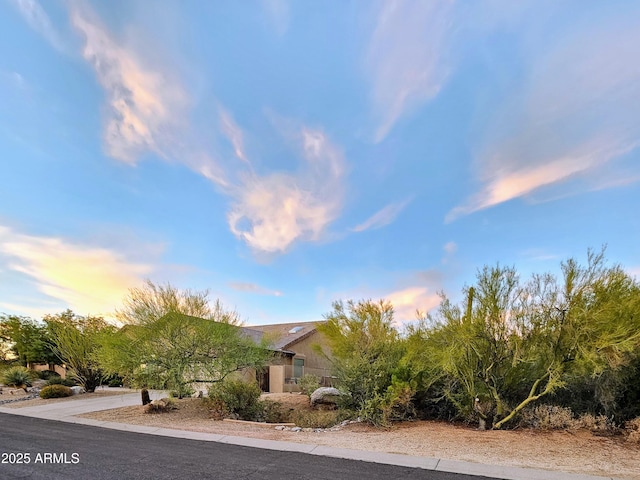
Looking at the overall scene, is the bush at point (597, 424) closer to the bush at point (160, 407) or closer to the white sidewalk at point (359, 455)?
the white sidewalk at point (359, 455)

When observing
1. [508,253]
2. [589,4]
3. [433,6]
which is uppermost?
[433,6]

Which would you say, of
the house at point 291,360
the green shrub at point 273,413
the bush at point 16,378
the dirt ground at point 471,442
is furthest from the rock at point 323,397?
the bush at point 16,378

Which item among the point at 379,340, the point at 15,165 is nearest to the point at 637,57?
the point at 379,340

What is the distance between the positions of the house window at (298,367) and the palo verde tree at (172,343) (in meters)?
12.1

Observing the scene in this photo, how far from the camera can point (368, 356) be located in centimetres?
1245

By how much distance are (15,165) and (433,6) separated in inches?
557

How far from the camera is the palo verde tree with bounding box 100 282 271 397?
1328 cm

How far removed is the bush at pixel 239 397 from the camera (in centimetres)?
1317

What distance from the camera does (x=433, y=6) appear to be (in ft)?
35.4

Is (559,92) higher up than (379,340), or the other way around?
(559,92)

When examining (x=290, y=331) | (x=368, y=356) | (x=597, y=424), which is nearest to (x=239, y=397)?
(x=368, y=356)

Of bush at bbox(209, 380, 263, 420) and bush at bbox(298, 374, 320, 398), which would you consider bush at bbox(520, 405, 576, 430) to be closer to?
bush at bbox(298, 374, 320, 398)

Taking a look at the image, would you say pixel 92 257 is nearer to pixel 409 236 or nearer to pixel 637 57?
pixel 409 236

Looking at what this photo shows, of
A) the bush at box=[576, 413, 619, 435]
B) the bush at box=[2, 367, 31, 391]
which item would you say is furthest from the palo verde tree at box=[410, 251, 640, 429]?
the bush at box=[2, 367, 31, 391]
